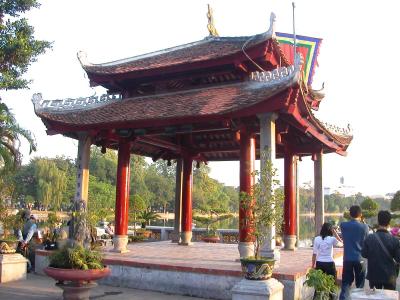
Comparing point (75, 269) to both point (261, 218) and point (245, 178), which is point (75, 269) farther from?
point (245, 178)

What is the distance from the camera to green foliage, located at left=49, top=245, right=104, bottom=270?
818 centimetres

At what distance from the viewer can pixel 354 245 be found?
24.6 ft

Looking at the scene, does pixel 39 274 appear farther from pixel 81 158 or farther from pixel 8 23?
pixel 8 23

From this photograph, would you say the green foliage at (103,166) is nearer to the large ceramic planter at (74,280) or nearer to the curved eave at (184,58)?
the curved eave at (184,58)

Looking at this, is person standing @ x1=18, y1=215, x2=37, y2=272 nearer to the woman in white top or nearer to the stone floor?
the stone floor

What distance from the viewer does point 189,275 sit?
33.3ft

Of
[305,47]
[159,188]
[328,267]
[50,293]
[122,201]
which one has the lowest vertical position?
[50,293]

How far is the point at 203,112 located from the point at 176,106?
1460mm

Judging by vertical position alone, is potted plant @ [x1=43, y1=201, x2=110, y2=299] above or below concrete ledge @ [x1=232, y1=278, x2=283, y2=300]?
above

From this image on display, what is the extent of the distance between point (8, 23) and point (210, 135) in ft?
25.4

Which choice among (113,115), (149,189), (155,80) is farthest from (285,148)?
(149,189)

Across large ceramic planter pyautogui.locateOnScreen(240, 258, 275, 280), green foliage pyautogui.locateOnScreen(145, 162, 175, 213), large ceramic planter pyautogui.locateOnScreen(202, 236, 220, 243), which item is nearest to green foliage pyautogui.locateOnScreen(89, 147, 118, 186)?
green foliage pyautogui.locateOnScreen(145, 162, 175, 213)

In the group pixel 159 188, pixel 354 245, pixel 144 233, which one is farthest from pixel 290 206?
pixel 159 188

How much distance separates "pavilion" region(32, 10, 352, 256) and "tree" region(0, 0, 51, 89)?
1134 millimetres
